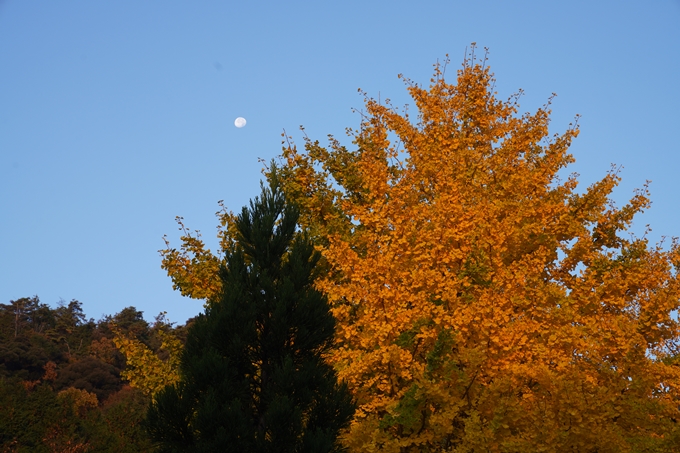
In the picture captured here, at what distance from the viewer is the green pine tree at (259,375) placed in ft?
34.2

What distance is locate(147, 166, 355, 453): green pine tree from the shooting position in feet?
34.2

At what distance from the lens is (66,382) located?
51.8 m

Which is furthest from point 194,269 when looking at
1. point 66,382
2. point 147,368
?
point 66,382

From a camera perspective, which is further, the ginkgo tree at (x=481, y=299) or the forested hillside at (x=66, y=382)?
the forested hillside at (x=66, y=382)

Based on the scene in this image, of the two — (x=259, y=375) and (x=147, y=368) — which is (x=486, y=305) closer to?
(x=259, y=375)

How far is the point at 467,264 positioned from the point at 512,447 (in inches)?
134

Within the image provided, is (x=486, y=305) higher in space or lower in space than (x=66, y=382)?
lower

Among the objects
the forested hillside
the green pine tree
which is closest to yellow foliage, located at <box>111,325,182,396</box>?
the forested hillside

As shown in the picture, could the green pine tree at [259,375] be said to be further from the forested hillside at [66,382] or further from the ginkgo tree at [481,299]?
the forested hillside at [66,382]

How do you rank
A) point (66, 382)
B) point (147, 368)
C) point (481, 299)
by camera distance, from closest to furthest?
point (481, 299)
point (147, 368)
point (66, 382)

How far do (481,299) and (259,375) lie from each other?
3903 mm

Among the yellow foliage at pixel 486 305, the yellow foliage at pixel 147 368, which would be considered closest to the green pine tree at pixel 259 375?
the yellow foliage at pixel 486 305

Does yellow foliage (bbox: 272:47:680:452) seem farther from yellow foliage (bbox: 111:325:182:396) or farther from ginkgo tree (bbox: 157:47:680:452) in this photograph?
yellow foliage (bbox: 111:325:182:396)

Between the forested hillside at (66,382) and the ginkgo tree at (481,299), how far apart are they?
6075 mm
